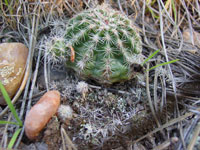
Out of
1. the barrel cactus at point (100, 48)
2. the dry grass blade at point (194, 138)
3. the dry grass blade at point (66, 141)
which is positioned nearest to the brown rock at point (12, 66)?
the barrel cactus at point (100, 48)

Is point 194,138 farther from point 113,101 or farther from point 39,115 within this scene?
point 39,115

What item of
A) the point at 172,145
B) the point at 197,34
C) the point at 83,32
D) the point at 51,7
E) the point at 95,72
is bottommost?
the point at 172,145

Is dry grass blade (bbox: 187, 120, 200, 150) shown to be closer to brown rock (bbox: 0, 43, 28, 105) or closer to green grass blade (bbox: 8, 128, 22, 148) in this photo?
green grass blade (bbox: 8, 128, 22, 148)

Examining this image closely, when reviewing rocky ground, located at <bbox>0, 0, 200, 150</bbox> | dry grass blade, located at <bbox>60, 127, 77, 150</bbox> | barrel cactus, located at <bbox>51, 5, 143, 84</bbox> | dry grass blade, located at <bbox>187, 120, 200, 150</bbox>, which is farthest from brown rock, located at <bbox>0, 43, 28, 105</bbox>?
dry grass blade, located at <bbox>187, 120, 200, 150</bbox>

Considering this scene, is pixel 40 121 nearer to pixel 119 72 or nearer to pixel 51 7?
pixel 119 72

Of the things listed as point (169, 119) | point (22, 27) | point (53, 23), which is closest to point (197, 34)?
point (169, 119)

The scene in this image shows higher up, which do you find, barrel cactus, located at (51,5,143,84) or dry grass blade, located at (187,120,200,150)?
barrel cactus, located at (51,5,143,84)
